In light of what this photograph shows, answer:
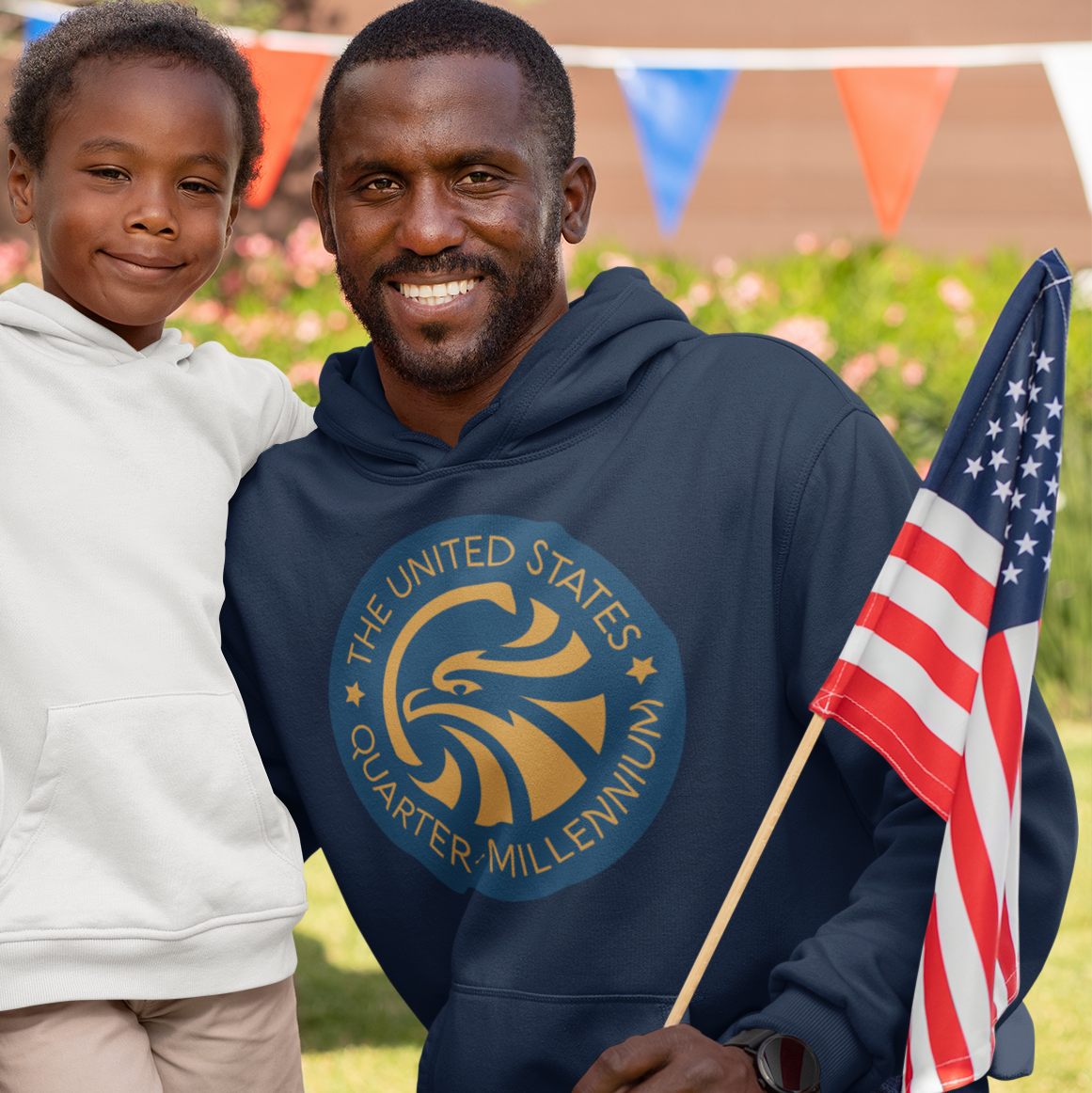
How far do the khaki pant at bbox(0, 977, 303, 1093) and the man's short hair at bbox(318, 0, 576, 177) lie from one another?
4.52ft

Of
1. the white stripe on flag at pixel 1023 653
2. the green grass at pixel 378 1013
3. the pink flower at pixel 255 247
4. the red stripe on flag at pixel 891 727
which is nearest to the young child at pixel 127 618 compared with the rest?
the red stripe on flag at pixel 891 727

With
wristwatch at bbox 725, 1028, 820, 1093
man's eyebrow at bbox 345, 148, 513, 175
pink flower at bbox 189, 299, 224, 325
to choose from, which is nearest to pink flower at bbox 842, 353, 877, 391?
pink flower at bbox 189, 299, 224, 325

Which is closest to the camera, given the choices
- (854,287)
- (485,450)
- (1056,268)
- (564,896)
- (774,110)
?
(1056,268)

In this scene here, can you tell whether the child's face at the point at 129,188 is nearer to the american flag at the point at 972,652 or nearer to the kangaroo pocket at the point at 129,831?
the kangaroo pocket at the point at 129,831

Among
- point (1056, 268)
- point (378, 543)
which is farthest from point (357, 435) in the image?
point (1056, 268)

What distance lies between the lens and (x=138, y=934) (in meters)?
1.96

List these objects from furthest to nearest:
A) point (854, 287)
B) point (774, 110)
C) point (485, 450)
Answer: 1. point (774, 110)
2. point (854, 287)
3. point (485, 450)

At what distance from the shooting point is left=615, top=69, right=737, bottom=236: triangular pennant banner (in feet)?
24.1

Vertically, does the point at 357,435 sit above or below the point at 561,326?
below

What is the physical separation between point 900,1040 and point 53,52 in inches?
80.2

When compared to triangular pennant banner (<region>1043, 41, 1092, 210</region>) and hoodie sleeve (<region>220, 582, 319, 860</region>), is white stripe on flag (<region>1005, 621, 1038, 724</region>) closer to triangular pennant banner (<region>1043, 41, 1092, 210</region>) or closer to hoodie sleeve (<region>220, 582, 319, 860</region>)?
hoodie sleeve (<region>220, 582, 319, 860</region>)

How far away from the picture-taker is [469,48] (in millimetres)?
2246

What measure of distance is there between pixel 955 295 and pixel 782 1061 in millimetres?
6949

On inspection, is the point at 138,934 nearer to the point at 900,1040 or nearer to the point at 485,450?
the point at 485,450
